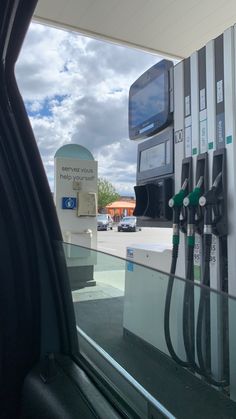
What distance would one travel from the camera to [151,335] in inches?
54.8

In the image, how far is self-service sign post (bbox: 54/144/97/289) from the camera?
6184 millimetres

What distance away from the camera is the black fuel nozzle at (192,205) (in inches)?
90.8

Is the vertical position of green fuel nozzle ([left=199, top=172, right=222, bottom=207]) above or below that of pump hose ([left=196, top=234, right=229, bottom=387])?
above

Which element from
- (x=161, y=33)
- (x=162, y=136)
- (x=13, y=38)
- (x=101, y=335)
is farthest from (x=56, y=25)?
(x=101, y=335)

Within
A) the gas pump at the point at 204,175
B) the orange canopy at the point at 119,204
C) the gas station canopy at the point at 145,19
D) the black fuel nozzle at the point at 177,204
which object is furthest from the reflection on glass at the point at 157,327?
the orange canopy at the point at 119,204

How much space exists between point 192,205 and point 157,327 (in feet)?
3.60

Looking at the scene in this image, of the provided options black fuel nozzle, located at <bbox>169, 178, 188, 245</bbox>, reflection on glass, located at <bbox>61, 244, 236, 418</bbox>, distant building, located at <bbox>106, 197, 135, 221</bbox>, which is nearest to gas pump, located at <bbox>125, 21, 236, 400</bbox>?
black fuel nozzle, located at <bbox>169, 178, 188, 245</bbox>

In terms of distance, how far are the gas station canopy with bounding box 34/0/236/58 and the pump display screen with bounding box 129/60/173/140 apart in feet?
7.68

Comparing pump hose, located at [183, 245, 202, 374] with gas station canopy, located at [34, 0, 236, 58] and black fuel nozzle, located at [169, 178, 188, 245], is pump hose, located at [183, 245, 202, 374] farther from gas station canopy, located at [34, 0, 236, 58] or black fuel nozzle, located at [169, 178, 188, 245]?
gas station canopy, located at [34, 0, 236, 58]

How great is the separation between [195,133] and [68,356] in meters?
1.51

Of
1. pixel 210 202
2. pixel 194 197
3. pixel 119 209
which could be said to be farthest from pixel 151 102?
pixel 119 209

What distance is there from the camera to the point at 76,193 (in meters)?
6.27

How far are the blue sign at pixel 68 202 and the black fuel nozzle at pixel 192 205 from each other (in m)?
4.04

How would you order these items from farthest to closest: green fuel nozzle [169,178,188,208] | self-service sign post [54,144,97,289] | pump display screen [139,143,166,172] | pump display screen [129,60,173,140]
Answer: self-service sign post [54,144,97,289]
pump display screen [139,143,166,172]
pump display screen [129,60,173,140]
green fuel nozzle [169,178,188,208]
